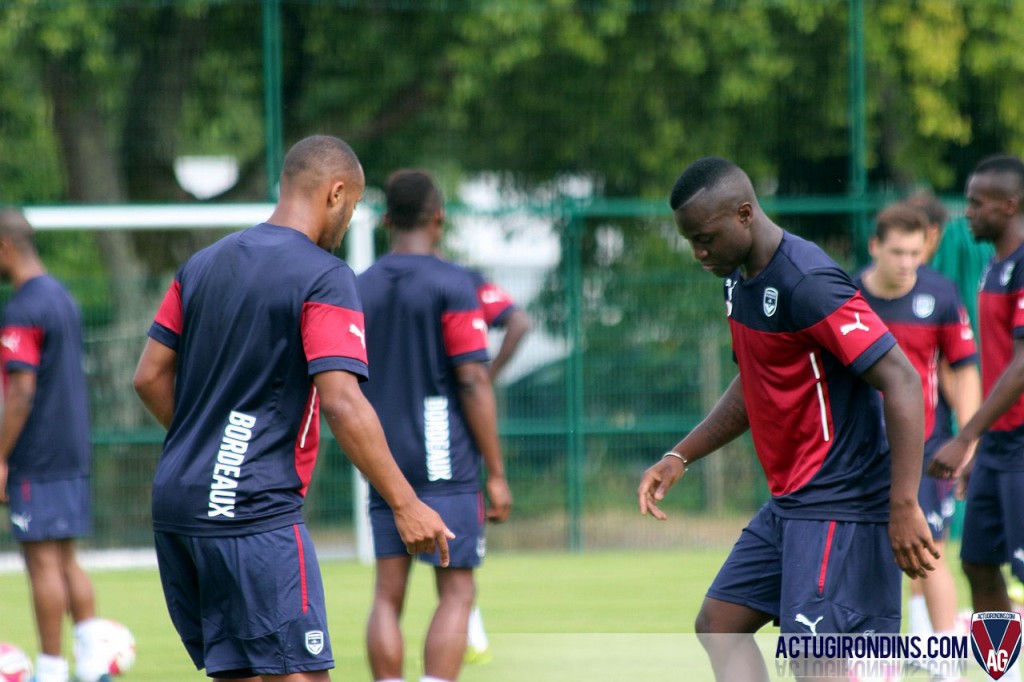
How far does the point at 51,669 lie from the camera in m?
6.00

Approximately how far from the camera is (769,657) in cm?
438

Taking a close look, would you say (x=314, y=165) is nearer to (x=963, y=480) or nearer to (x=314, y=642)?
(x=314, y=642)

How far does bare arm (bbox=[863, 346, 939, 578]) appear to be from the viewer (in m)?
3.91

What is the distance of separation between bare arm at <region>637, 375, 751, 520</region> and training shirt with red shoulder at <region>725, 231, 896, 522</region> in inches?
19.3

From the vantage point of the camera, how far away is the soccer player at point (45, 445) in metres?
6.21

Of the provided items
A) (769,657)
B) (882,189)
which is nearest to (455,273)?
(769,657)

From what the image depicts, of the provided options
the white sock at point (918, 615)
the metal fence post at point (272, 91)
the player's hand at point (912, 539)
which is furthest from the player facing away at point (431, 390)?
the metal fence post at point (272, 91)

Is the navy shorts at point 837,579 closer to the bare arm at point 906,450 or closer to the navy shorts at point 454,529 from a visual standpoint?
the bare arm at point 906,450

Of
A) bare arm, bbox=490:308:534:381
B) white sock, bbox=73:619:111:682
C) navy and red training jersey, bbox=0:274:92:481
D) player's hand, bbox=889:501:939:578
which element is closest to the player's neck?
bare arm, bbox=490:308:534:381

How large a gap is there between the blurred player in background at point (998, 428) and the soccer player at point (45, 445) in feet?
12.9

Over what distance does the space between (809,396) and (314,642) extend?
5.48ft

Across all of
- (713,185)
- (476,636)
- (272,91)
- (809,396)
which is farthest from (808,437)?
(272,91)

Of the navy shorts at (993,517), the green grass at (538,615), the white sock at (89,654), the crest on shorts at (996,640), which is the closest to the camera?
the crest on shorts at (996,640)

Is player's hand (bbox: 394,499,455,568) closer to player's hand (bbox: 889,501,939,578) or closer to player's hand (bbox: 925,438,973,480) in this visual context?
player's hand (bbox: 889,501,939,578)
